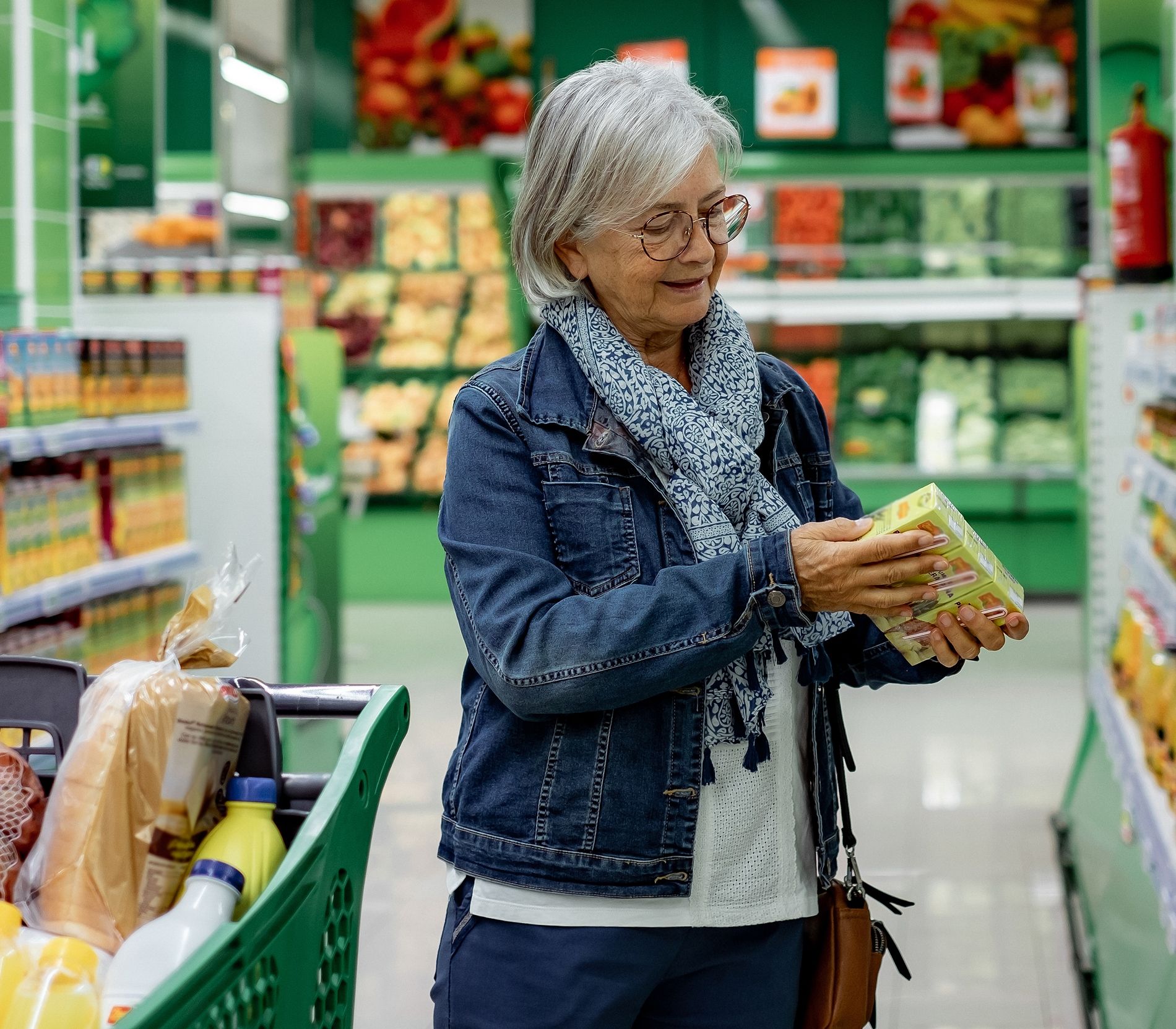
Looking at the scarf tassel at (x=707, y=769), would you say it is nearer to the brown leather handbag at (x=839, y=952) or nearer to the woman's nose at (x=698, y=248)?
the brown leather handbag at (x=839, y=952)

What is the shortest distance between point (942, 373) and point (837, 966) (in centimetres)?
799

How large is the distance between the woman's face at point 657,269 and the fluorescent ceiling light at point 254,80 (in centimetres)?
458

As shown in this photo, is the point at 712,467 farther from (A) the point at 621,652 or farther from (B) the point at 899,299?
(B) the point at 899,299

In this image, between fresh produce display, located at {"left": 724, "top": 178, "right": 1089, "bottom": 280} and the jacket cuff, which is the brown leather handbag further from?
fresh produce display, located at {"left": 724, "top": 178, "right": 1089, "bottom": 280}

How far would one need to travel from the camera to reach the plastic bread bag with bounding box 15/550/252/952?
4.14ft

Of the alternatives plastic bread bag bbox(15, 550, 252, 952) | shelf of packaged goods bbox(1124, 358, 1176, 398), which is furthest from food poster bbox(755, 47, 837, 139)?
plastic bread bag bbox(15, 550, 252, 952)

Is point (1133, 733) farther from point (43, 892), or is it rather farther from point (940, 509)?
point (43, 892)

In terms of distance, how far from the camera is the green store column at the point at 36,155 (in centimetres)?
558

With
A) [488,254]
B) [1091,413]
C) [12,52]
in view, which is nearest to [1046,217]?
[488,254]

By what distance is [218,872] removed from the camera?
1204 millimetres

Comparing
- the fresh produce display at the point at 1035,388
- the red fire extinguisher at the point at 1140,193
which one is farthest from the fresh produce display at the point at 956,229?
the red fire extinguisher at the point at 1140,193

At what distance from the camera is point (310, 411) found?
6453mm

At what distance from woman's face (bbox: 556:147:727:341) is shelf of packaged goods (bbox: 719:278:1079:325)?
24.5 ft

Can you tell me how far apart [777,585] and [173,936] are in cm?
61
